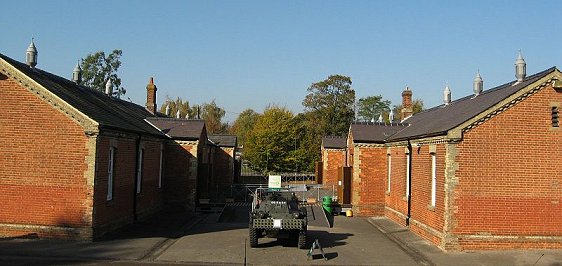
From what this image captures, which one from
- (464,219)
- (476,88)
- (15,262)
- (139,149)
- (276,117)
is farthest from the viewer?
(276,117)

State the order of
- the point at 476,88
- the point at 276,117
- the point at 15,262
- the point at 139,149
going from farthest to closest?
1. the point at 276,117
2. the point at 476,88
3. the point at 139,149
4. the point at 15,262

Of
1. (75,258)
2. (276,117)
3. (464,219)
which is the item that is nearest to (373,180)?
(464,219)

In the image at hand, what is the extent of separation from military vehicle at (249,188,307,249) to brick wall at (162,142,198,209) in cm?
1005

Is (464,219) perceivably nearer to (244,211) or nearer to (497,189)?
(497,189)

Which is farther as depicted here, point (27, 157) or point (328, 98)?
point (328, 98)

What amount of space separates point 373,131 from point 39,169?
57.9 ft

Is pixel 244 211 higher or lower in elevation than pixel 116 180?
lower

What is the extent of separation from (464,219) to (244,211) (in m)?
13.8

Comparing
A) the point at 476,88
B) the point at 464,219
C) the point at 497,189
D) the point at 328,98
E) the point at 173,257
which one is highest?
the point at 328,98

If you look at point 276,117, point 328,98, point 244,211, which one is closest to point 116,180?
point 244,211

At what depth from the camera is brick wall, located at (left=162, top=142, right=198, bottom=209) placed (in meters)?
Result: 26.7

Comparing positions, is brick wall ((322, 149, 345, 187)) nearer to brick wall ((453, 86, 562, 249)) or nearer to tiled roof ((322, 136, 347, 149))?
tiled roof ((322, 136, 347, 149))

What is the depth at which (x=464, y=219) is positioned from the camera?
16656 millimetres

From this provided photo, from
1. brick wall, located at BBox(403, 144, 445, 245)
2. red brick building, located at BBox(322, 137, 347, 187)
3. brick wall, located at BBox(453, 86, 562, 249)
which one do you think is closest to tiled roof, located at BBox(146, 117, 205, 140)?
brick wall, located at BBox(403, 144, 445, 245)
